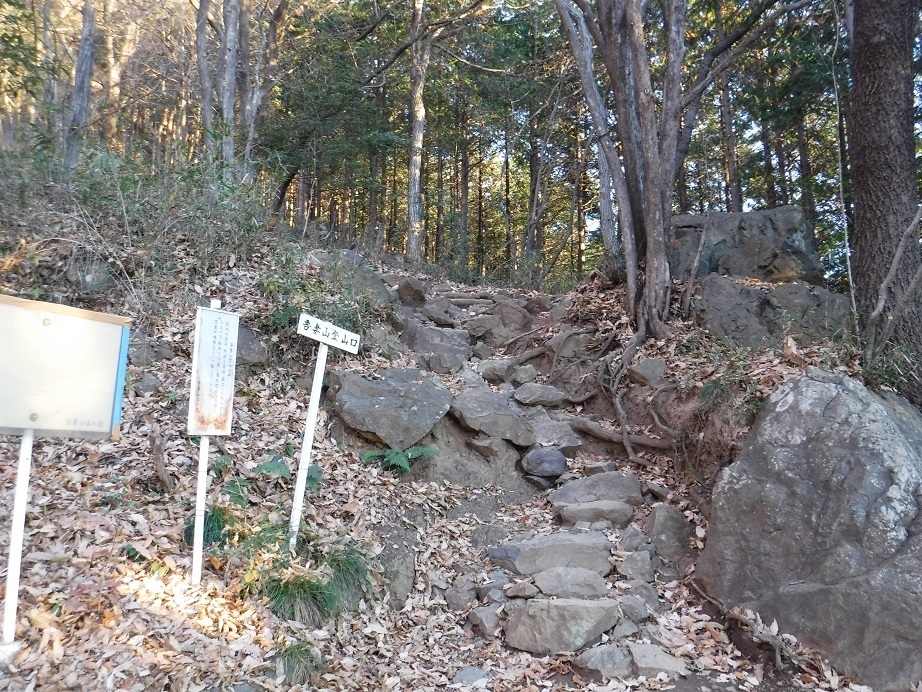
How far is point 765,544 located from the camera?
467 centimetres

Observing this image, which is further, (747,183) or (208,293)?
(747,183)

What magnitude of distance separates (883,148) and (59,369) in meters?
7.76

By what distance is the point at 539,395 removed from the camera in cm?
818

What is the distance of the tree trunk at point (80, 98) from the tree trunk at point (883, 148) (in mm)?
9662

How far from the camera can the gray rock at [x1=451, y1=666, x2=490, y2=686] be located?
4.21 metres

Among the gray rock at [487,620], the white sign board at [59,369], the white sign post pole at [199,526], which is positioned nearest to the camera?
the white sign board at [59,369]

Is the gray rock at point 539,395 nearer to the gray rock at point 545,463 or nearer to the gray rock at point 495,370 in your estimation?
the gray rock at point 495,370

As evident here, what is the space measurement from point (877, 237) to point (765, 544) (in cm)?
381

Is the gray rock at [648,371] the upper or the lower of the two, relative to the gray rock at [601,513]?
upper

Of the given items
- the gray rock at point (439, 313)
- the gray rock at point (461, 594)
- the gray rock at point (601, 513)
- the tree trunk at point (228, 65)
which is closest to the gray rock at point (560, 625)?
the gray rock at point (461, 594)

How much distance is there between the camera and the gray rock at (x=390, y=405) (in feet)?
21.1

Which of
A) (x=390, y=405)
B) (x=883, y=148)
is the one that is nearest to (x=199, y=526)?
(x=390, y=405)

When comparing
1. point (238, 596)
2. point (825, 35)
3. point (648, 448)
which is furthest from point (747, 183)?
point (238, 596)

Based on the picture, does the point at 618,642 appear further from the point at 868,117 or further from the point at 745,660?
the point at 868,117
